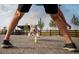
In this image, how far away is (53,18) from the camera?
8.27 feet

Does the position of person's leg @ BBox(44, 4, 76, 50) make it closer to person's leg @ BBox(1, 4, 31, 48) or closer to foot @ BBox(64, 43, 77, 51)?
foot @ BBox(64, 43, 77, 51)

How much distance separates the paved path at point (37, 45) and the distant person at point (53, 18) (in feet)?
0.11

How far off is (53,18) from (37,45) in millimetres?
227

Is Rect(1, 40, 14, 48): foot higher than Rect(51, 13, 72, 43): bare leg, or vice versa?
Rect(51, 13, 72, 43): bare leg

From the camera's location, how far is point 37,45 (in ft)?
8.18

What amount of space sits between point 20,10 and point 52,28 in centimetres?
27

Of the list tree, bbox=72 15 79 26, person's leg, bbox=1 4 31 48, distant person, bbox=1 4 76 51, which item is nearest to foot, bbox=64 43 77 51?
distant person, bbox=1 4 76 51

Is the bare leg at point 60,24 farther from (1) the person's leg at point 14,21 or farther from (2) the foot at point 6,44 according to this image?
(2) the foot at point 6,44

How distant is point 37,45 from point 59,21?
0.77ft

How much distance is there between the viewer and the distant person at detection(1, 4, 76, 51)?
251cm

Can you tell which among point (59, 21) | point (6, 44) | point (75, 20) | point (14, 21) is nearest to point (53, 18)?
point (59, 21)

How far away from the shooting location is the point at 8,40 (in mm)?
2516

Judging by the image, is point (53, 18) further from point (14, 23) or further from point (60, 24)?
point (14, 23)

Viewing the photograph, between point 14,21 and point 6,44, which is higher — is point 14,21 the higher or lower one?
the higher one
